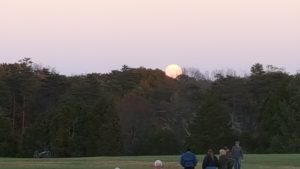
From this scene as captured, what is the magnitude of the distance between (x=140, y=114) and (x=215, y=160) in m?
69.7

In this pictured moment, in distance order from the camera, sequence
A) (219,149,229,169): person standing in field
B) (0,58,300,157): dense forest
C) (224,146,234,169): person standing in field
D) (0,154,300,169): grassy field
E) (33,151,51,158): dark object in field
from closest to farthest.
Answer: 1. (219,149,229,169): person standing in field
2. (224,146,234,169): person standing in field
3. (0,154,300,169): grassy field
4. (33,151,51,158): dark object in field
5. (0,58,300,157): dense forest

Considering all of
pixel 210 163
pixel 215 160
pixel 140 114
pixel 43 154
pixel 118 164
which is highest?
pixel 140 114

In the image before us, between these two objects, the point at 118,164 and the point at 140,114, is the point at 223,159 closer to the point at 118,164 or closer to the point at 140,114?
the point at 118,164

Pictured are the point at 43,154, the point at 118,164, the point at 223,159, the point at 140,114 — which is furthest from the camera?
the point at 140,114

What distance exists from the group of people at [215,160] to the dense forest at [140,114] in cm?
4641

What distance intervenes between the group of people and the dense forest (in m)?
46.4

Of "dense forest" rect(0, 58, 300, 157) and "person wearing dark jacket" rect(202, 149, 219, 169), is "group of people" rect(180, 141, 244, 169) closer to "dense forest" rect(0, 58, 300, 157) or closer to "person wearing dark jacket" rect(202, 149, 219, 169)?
"person wearing dark jacket" rect(202, 149, 219, 169)

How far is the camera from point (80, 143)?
Result: 259 ft

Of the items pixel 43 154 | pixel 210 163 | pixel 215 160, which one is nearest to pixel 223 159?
pixel 215 160

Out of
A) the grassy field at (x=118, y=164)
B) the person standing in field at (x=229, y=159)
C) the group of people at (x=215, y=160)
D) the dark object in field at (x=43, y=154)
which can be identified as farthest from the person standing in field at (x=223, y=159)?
the dark object in field at (x=43, y=154)

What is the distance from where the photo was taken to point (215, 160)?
2381 cm

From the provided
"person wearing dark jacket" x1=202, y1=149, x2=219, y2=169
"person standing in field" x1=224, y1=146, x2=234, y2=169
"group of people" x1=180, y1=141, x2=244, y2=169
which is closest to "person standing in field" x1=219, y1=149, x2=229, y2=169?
"group of people" x1=180, y1=141, x2=244, y2=169

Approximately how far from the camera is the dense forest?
78.6 meters

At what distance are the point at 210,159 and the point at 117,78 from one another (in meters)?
84.7
